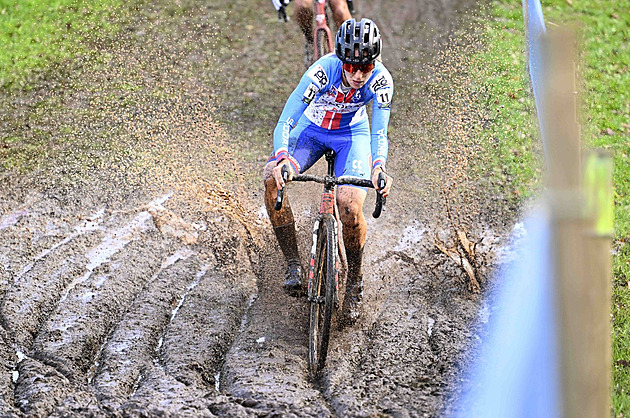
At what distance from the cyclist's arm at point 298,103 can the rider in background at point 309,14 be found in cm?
295

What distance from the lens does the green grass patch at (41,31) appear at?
10.1m

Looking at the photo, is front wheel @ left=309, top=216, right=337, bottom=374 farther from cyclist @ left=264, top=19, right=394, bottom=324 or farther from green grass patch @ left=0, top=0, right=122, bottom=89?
green grass patch @ left=0, top=0, right=122, bottom=89

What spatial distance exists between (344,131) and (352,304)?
1365 millimetres

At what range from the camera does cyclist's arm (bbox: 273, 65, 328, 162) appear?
17.7ft

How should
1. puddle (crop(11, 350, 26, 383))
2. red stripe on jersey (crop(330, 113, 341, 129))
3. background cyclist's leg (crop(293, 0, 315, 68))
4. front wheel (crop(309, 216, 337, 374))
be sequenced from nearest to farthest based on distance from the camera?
puddle (crop(11, 350, 26, 383)) → front wheel (crop(309, 216, 337, 374)) → red stripe on jersey (crop(330, 113, 341, 129)) → background cyclist's leg (crop(293, 0, 315, 68))

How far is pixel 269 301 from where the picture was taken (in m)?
5.96

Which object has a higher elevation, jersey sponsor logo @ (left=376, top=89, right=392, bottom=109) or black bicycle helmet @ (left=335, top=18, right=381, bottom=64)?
black bicycle helmet @ (left=335, top=18, right=381, bottom=64)

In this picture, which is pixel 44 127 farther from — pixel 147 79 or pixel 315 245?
pixel 315 245

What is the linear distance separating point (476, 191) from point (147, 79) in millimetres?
5000

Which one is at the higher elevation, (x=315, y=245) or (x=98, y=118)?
(x=98, y=118)

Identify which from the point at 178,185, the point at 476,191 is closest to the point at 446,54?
the point at 476,191

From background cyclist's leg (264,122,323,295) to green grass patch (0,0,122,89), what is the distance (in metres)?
5.46

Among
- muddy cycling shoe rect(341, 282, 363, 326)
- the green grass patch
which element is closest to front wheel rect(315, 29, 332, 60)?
muddy cycling shoe rect(341, 282, 363, 326)

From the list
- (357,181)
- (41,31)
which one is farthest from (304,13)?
(41,31)
